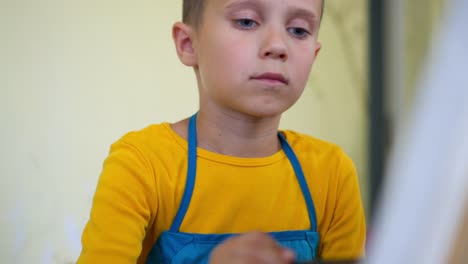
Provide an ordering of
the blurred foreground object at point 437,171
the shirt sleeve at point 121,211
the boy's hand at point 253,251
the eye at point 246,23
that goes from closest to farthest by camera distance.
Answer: the blurred foreground object at point 437,171
the boy's hand at point 253,251
the shirt sleeve at point 121,211
the eye at point 246,23

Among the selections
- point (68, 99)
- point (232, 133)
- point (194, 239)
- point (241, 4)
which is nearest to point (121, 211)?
point (194, 239)

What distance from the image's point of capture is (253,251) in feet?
1.63

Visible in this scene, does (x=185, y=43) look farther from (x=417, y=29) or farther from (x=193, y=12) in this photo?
(x=417, y=29)

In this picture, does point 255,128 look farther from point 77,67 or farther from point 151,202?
point 77,67

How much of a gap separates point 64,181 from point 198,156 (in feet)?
1.54

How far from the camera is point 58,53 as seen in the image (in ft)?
4.07

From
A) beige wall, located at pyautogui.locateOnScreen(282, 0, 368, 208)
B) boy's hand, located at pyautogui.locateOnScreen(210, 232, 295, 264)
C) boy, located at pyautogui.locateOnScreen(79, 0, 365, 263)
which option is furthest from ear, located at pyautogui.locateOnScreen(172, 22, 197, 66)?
beige wall, located at pyautogui.locateOnScreen(282, 0, 368, 208)

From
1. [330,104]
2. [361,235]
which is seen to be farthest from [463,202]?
[330,104]

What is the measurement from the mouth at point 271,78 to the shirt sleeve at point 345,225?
0.20 metres

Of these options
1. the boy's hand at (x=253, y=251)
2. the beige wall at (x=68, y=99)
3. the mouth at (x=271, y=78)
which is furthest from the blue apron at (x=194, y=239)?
the beige wall at (x=68, y=99)

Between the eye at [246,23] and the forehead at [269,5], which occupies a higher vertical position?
the forehead at [269,5]

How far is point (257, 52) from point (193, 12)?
0.17m

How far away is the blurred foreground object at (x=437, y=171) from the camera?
0.26 metres

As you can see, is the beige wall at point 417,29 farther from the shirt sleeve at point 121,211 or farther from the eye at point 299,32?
the shirt sleeve at point 121,211
